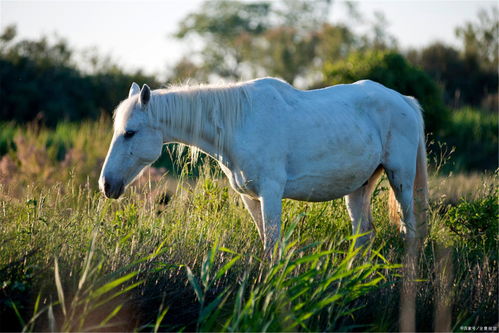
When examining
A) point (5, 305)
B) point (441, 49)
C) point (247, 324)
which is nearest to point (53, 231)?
point (5, 305)

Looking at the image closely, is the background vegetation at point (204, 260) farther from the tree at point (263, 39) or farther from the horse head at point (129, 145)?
the tree at point (263, 39)

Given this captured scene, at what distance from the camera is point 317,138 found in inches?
197

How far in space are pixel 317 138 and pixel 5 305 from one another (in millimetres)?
2736

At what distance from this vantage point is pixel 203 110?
188 inches

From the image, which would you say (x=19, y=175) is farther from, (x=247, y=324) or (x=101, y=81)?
(x=101, y=81)

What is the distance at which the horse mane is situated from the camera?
4.68 metres

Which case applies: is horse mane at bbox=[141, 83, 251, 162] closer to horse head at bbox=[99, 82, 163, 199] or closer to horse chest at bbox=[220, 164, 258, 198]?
horse head at bbox=[99, 82, 163, 199]

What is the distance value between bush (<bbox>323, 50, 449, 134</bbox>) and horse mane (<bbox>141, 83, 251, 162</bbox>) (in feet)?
30.8

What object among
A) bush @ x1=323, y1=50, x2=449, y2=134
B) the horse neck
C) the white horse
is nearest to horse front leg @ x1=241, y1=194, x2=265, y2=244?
the white horse

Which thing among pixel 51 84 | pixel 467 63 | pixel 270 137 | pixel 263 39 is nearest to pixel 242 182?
pixel 270 137

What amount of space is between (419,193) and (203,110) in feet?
8.29

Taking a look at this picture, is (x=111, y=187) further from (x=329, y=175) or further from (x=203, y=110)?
(x=329, y=175)

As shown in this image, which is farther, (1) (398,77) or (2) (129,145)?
(1) (398,77)

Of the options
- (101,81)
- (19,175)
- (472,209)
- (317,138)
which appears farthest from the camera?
(101,81)
